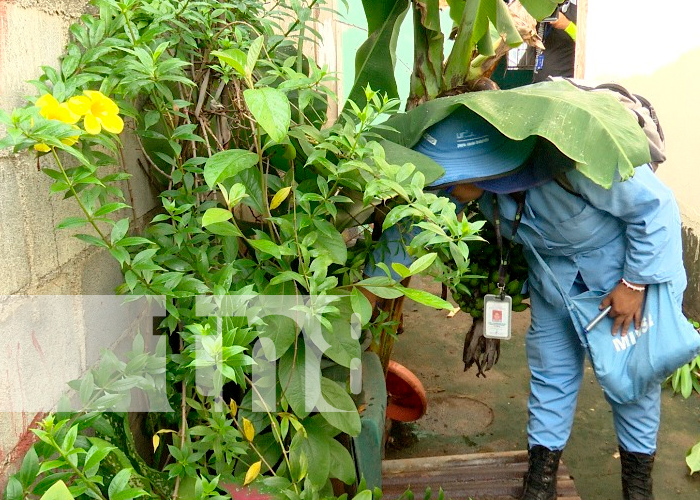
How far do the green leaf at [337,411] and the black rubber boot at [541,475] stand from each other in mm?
1185

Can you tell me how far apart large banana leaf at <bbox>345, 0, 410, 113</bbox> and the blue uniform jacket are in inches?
21.2

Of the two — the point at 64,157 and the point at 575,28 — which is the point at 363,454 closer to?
the point at 64,157

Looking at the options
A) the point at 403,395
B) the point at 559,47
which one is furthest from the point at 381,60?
the point at 559,47

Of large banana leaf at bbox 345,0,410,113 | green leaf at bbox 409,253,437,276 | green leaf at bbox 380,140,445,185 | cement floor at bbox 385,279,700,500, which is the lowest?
cement floor at bbox 385,279,700,500

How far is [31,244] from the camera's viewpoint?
1.43 metres

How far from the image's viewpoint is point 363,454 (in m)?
2.14

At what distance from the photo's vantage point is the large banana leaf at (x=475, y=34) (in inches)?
97.5

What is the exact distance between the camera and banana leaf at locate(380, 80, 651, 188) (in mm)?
1913

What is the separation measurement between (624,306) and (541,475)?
73 cm

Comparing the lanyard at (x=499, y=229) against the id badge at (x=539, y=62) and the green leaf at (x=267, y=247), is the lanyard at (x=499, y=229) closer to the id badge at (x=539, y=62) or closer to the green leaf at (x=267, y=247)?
the green leaf at (x=267, y=247)

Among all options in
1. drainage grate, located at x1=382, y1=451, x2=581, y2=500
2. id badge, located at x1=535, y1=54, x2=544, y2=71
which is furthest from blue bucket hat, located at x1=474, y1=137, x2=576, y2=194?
id badge, located at x1=535, y1=54, x2=544, y2=71

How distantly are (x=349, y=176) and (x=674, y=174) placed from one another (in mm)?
3737

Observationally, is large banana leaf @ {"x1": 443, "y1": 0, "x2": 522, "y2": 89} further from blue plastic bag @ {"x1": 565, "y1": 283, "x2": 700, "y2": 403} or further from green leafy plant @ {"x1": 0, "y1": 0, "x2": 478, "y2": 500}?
blue plastic bag @ {"x1": 565, "y1": 283, "x2": 700, "y2": 403}

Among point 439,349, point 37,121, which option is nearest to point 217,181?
point 37,121
